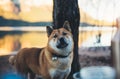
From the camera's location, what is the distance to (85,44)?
502 cm

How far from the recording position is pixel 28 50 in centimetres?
500

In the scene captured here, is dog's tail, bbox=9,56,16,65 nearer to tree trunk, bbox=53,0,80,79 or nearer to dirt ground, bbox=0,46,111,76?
dirt ground, bbox=0,46,111,76

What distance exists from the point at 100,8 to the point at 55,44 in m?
0.57

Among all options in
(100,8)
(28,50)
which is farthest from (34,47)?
(100,8)

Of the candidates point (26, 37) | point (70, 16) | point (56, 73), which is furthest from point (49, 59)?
point (70, 16)

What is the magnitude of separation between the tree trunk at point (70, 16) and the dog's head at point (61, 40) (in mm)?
48

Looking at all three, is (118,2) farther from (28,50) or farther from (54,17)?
(28,50)

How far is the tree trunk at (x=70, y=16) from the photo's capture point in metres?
4.97

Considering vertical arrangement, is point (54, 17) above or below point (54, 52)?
above

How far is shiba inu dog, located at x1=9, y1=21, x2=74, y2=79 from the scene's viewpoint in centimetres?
494

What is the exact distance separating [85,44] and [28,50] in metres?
0.54

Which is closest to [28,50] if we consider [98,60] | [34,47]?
[34,47]

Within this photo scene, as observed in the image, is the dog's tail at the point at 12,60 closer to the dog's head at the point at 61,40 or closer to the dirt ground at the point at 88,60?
the dirt ground at the point at 88,60

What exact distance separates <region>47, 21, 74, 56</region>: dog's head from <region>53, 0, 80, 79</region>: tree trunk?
0.05 metres
